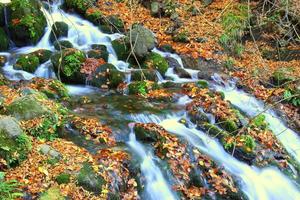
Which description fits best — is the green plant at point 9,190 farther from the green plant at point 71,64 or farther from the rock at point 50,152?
the green plant at point 71,64

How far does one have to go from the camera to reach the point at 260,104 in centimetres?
1181

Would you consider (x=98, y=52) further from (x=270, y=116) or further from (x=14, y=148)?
(x=14, y=148)

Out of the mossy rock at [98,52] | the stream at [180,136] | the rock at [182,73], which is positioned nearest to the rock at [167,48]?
the rock at [182,73]

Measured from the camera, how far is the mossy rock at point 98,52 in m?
12.3

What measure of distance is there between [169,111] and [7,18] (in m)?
6.60

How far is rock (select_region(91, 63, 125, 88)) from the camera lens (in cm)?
1125

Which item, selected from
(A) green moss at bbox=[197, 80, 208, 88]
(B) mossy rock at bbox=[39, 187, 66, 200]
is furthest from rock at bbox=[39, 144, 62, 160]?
(A) green moss at bbox=[197, 80, 208, 88]

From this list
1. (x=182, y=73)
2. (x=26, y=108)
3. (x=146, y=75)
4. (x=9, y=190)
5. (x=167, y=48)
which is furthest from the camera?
(x=167, y=48)

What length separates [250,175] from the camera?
813cm

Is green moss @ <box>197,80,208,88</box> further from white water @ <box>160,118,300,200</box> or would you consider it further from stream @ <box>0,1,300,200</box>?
white water @ <box>160,118,300,200</box>

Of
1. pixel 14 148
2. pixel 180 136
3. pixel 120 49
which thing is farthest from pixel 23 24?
pixel 14 148

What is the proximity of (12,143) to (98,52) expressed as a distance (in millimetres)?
6688

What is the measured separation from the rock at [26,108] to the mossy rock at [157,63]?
19.1 ft

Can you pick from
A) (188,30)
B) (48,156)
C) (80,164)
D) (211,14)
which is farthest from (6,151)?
(211,14)
